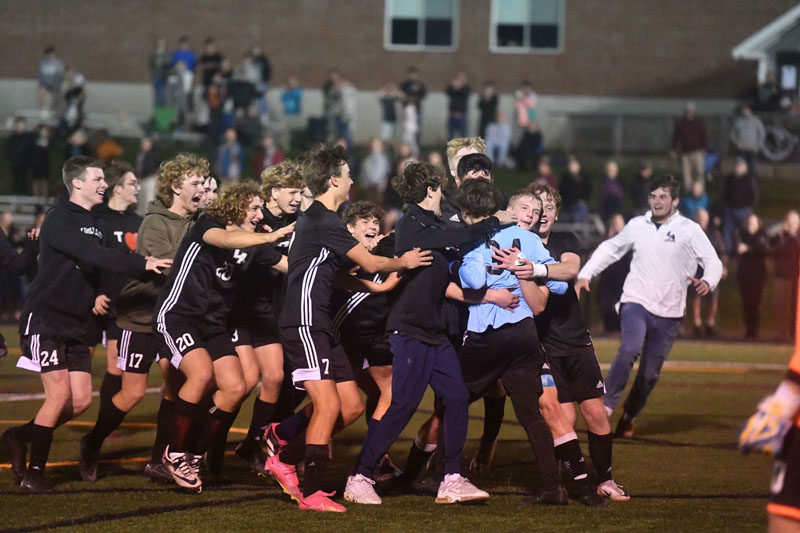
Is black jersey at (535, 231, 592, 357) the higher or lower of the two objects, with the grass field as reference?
higher

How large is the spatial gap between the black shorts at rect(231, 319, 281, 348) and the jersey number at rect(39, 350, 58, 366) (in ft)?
3.94

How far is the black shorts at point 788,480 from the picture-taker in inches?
181

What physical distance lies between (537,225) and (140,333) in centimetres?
286

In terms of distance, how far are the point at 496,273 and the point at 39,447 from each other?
3.14 m

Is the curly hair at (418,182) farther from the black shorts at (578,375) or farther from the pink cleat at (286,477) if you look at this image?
the pink cleat at (286,477)

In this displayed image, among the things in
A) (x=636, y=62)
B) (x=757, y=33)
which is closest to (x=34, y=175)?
(x=636, y=62)

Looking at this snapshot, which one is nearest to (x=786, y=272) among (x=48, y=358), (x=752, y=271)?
(x=752, y=271)

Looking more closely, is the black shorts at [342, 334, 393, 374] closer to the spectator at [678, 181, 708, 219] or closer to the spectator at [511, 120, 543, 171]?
the spectator at [678, 181, 708, 219]

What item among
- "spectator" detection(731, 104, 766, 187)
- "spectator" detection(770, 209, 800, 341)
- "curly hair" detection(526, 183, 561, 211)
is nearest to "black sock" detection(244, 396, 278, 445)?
"curly hair" detection(526, 183, 561, 211)

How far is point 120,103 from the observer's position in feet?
119

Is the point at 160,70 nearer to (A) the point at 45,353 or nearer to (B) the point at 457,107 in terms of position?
(B) the point at 457,107

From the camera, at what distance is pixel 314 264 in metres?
7.60

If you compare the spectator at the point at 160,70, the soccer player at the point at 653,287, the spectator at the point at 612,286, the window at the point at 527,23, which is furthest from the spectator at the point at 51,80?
the soccer player at the point at 653,287

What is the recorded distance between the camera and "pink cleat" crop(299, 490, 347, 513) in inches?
290
